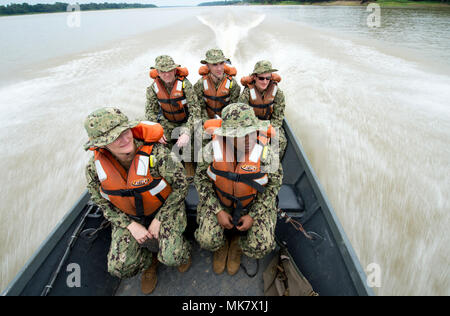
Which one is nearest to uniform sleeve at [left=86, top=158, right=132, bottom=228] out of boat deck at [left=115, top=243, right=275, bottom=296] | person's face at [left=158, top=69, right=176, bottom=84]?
boat deck at [left=115, top=243, right=275, bottom=296]

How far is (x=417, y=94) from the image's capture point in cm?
530

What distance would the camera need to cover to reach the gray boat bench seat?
2.05 m

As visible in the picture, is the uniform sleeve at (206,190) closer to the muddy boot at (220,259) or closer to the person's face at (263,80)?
the muddy boot at (220,259)

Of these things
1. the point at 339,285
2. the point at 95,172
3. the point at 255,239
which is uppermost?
the point at 95,172

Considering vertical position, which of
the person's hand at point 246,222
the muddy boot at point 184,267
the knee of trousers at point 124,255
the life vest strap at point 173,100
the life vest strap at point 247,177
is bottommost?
the muddy boot at point 184,267

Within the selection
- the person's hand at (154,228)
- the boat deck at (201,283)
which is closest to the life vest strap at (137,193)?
the person's hand at (154,228)

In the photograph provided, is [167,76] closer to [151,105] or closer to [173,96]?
[173,96]

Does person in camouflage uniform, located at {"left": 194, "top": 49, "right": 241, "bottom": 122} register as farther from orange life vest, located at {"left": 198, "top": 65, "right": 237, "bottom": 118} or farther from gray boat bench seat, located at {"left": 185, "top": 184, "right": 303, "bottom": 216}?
gray boat bench seat, located at {"left": 185, "top": 184, "right": 303, "bottom": 216}

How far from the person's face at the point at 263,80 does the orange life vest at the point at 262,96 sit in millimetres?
91

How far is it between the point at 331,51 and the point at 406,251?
8252 mm

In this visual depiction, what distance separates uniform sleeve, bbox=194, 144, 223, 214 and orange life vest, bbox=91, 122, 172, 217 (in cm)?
28

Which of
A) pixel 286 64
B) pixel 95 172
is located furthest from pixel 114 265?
pixel 286 64

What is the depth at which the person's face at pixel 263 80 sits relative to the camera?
268 centimetres
